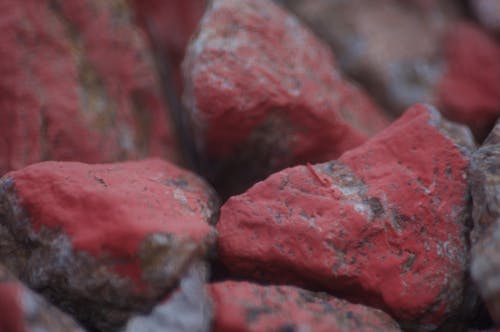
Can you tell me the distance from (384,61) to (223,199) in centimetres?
98

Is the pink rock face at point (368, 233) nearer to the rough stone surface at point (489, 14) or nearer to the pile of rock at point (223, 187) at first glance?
the pile of rock at point (223, 187)

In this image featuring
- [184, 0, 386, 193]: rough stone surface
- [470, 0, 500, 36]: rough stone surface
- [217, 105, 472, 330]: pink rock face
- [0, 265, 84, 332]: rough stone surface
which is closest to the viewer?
[0, 265, 84, 332]: rough stone surface

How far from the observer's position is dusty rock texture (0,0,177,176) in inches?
63.5

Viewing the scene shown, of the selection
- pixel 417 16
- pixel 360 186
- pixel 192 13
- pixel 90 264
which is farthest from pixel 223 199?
pixel 417 16

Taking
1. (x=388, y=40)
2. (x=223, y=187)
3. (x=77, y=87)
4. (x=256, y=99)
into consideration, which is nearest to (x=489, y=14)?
(x=388, y=40)

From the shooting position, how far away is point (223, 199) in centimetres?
175

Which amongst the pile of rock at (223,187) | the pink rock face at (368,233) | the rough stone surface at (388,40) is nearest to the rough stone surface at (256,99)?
the pile of rock at (223,187)

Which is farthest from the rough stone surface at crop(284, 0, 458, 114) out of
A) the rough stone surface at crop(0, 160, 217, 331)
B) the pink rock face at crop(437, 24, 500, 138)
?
the rough stone surface at crop(0, 160, 217, 331)

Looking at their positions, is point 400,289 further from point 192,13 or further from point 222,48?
point 192,13

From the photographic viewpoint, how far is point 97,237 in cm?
→ 114

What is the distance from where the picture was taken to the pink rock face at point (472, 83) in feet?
6.94

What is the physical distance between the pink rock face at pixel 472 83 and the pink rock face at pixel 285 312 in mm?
1223

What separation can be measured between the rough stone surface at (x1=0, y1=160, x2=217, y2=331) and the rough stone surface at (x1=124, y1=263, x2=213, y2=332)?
1.4 inches

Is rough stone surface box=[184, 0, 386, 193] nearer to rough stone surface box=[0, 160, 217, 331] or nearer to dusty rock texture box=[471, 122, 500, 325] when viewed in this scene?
rough stone surface box=[0, 160, 217, 331]
